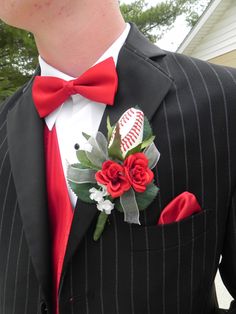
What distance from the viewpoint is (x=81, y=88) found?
1121mm

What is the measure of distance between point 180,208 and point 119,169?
0.58 feet

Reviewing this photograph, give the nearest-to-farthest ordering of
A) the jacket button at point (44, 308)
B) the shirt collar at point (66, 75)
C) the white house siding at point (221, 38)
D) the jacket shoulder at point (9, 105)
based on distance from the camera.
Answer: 1. the jacket button at point (44, 308)
2. the shirt collar at point (66, 75)
3. the jacket shoulder at point (9, 105)
4. the white house siding at point (221, 38)

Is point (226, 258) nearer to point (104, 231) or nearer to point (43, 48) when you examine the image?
point (104, 231)

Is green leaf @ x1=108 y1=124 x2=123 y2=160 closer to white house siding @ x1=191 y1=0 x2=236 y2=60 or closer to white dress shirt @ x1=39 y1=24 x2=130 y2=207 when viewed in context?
white dress shirt @ x1=39 y1=24 x2=130 y2=207

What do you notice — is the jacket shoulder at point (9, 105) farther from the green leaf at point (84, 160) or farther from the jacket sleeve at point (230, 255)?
the jacket sleeve at point (230, 255)

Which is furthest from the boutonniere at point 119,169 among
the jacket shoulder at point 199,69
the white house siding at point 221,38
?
the white house siding at point 221,38

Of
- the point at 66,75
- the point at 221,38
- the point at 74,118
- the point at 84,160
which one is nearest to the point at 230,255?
the point at 84,160

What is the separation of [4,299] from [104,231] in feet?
1.30

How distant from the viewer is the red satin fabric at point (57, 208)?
1068 mm

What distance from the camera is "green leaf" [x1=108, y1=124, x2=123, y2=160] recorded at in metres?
0.98

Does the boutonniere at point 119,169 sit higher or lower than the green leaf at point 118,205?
higher

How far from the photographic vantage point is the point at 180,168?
1034mm

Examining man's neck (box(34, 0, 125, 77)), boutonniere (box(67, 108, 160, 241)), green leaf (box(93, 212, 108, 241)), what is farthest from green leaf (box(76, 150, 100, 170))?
man's neck (box(34, 0, 125, 77))

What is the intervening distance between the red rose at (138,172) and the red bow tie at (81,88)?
0.59 ft
